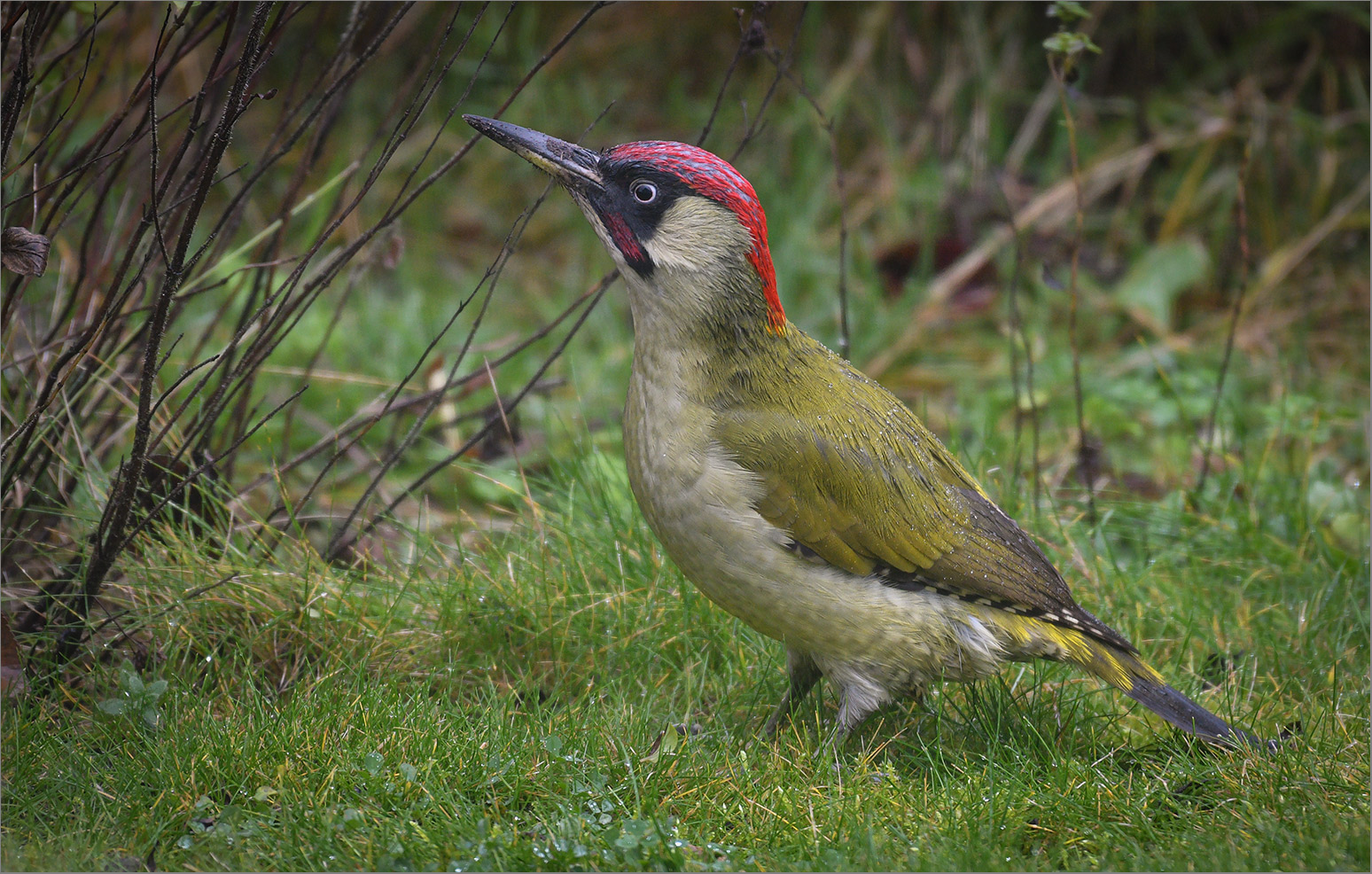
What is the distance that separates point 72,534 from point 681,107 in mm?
4646

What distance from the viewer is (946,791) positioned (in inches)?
120

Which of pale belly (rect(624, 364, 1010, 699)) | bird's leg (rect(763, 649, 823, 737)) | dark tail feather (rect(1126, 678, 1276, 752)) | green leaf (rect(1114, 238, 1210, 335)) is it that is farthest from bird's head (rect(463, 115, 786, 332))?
green leaf (rect(1114, 238, 1210, 335))

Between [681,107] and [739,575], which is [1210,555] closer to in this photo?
[739,575]

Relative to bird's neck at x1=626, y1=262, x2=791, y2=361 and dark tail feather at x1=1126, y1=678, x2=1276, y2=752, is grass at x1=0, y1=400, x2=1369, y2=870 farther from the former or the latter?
bird's neck at x1=626, y1=262, x2=791, y2=361

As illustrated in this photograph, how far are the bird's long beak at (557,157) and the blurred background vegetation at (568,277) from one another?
155 millimetres

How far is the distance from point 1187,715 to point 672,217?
184 centimetres

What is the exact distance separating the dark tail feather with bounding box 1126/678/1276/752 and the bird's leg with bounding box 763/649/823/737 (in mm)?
851

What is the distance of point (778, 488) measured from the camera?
3213 millimetres

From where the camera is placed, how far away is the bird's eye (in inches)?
126

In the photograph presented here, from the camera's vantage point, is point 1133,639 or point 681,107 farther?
point 681,107

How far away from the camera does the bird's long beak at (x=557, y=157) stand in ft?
10.6

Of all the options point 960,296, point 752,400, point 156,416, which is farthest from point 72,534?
point 960,296

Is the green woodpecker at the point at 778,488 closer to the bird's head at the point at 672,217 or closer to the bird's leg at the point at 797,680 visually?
the bird's head at the point at 672,217

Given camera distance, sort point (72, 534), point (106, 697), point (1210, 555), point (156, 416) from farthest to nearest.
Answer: point (1210, 555), point (156, 416), point (72, 534), point (106, 697)
